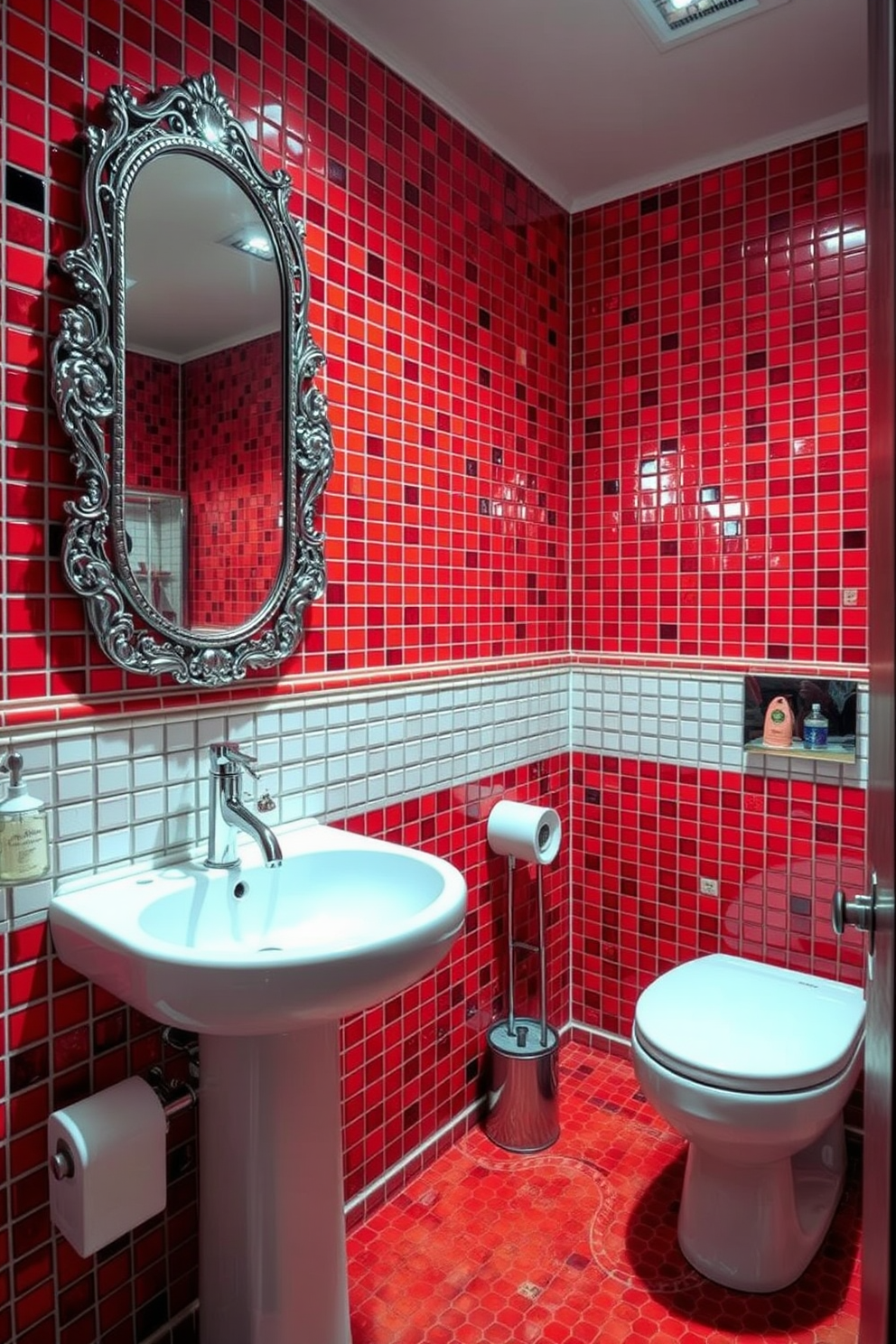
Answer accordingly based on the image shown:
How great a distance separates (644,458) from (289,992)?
5.94 feet

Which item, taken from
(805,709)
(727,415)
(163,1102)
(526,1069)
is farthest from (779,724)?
(163,1102)

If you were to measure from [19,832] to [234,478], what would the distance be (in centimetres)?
68

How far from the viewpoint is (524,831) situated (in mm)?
2025

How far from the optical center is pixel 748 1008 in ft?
5.68

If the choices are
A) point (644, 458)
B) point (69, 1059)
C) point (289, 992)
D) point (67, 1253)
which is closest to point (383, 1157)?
point (67, 1253)

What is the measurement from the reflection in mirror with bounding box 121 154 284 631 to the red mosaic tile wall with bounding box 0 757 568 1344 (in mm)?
611

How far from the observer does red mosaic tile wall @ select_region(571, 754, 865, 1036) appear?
204 cm

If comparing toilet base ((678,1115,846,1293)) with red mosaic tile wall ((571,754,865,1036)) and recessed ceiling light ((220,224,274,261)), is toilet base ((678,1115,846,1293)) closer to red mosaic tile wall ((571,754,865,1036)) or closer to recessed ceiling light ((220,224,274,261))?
red mosaic tile wall ((571,754,865,1036))

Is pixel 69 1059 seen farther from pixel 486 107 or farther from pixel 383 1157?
pixel 486 107

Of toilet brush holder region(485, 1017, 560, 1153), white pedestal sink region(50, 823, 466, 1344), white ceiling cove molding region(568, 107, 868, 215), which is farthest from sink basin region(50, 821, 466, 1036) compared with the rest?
white ceiling cove molding region(568, 107, 868, 215)

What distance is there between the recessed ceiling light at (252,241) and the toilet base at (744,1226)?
1885 mm

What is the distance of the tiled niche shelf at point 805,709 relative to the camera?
199 cm

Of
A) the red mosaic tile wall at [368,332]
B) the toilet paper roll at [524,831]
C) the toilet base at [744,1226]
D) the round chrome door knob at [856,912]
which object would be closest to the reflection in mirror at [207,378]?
the red mosaic tile wall at [368,332]

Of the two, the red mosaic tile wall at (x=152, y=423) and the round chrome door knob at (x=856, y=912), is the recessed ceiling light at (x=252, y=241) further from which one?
the round chrome door knob at (x=856, y=912)
